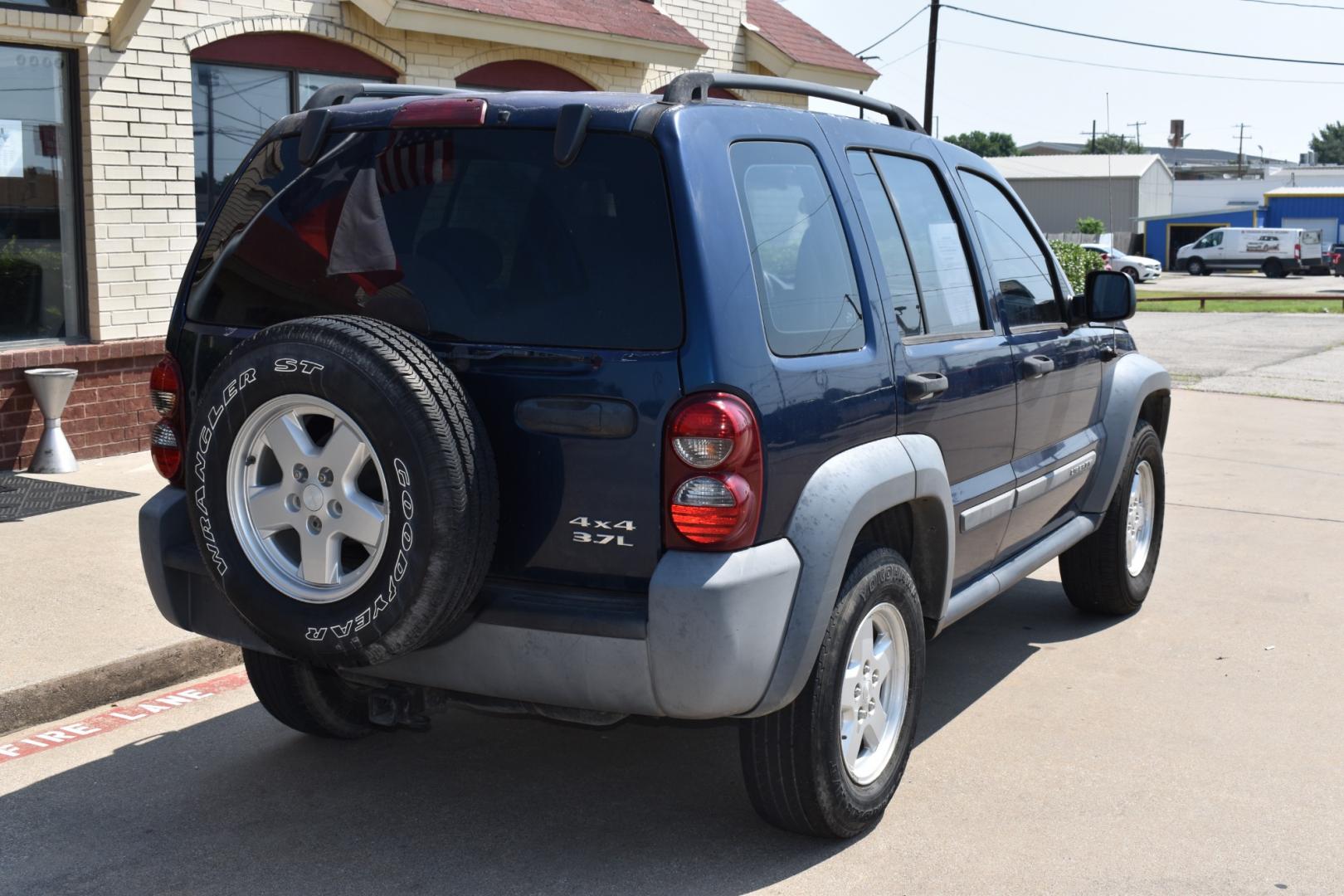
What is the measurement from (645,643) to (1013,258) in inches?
101

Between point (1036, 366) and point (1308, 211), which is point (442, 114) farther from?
point (1308, 211)

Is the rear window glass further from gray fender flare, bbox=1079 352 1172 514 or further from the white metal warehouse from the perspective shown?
the white metal warehouse

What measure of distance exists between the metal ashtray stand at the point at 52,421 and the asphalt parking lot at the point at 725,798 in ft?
14.3

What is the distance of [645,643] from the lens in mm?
3479

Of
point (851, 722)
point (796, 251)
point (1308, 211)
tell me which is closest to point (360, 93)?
point (796, 251)

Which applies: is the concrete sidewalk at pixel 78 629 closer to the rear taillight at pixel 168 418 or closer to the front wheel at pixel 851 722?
the rear taillight at pixel 168 418

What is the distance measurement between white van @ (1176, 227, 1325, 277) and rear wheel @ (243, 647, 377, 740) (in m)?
57.3

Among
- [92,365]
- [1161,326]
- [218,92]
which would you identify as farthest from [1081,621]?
[1161,326]

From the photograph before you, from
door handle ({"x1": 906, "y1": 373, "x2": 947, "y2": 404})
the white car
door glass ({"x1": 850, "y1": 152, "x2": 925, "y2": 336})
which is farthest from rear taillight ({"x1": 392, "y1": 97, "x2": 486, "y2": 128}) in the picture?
the white car

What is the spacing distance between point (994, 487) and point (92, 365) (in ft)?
22.3

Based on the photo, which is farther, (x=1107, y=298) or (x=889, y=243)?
(x=1107, y=298)

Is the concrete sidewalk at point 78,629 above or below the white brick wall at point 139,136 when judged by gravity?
below

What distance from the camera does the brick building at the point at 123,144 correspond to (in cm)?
938

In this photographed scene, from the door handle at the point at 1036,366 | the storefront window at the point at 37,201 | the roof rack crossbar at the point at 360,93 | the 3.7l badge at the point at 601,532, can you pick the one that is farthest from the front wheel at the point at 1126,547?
the storefront window at the point at 37,201
